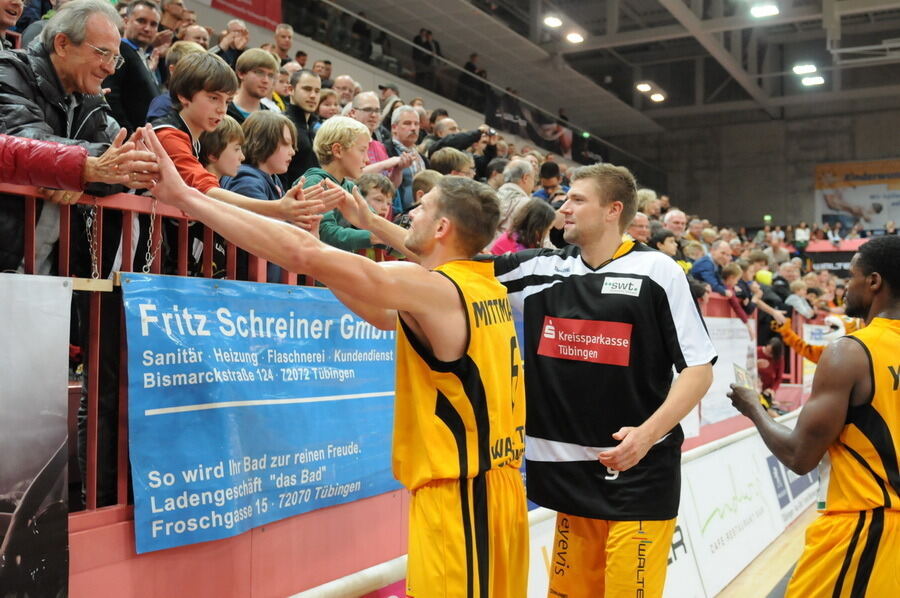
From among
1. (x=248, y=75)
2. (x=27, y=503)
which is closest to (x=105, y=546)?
(x=27, y=503)

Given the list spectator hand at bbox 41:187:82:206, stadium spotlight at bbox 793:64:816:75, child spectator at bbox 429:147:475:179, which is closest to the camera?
spectator hand at bbox 41:187:82:206

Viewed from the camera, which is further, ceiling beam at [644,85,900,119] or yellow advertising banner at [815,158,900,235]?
yellow advertising banner at [815,158,900,235]

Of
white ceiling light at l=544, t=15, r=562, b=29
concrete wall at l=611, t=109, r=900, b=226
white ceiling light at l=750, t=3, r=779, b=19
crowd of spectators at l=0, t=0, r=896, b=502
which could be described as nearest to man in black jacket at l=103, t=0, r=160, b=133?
crowd of spectators at l=0, t=0, r=896, b=502

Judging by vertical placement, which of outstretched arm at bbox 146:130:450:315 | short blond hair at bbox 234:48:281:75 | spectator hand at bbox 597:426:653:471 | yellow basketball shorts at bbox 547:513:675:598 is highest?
short blond hair at bbox 234:48:281:75

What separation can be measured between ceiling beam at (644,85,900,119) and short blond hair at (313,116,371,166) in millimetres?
30176

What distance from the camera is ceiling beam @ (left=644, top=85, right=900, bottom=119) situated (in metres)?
30.6

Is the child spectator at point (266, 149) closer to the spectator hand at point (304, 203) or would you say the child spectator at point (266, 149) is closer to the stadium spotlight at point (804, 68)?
the spectator hand at point (304, 203)

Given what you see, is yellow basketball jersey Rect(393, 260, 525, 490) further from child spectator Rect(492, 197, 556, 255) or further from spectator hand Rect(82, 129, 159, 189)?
child spectator Rect(492, 197, 556, 255)

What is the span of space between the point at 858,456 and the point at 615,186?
144 cm

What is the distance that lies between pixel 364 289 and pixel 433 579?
0.99 m

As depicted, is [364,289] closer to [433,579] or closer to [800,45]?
[433,579]

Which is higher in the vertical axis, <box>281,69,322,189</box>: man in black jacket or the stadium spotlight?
the stadium spotlight

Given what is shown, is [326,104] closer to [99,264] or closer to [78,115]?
[78,115]

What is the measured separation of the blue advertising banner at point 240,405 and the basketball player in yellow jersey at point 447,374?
73 centimetres
